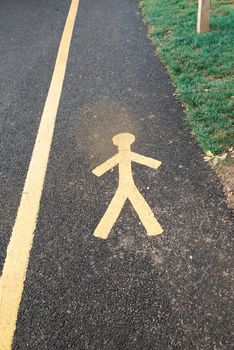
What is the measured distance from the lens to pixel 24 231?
10.6ft

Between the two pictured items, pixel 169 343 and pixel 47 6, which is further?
pixel 47 6

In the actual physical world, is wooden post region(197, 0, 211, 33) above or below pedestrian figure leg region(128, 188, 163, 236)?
above

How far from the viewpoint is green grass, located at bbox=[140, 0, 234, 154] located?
4230 mm

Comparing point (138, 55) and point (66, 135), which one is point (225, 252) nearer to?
point (66, 135)

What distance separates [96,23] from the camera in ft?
25.9

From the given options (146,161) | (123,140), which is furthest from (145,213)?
(123,140)

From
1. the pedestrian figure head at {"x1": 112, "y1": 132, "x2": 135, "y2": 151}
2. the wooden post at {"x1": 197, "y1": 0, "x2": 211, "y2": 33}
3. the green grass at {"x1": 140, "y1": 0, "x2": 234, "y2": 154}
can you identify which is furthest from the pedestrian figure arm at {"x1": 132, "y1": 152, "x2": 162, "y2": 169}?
the wooden post at {"x1": 197, "y1": 0, "x2": 211, "y2": 33}

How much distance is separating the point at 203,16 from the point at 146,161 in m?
3.69

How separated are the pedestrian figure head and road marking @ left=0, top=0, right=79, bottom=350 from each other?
753 millimetres

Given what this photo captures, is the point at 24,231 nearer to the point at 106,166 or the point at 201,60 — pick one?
the point at 106,166

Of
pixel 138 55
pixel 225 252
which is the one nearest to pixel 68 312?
pixel 225 252

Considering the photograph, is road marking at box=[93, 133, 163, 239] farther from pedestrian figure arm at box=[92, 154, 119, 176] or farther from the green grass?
the green grass

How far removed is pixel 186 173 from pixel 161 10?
529cm

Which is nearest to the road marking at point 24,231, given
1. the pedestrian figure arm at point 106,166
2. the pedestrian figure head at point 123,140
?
the pedestrian figure arm at point 106,166
